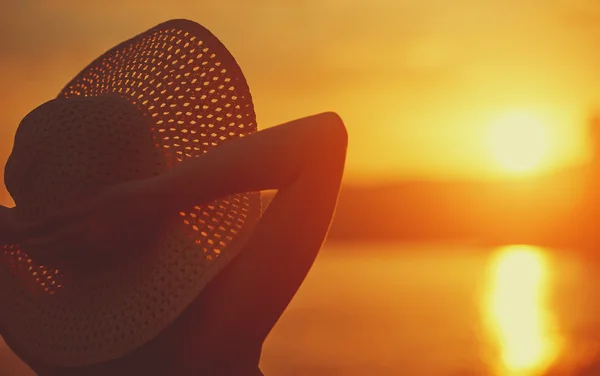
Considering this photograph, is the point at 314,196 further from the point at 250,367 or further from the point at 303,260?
the point at 250,367

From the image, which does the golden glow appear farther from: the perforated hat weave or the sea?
the perforated hat weave

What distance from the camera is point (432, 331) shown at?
10.1 metres

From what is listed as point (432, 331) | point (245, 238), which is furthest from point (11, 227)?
point (432, 331)

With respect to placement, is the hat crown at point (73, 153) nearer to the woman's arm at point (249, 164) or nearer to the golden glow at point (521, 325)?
the woman's arm at point (249, 164)

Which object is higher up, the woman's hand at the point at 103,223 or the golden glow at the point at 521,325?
the golden glow at the point at 521,325

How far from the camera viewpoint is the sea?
25.9 feet

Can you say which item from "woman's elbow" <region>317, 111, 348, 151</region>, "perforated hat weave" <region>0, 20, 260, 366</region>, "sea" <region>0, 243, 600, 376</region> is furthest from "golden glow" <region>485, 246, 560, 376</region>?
"woman's elbow" <region>317, 111, 348, 151</region>

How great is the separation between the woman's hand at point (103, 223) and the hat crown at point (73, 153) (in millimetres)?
40

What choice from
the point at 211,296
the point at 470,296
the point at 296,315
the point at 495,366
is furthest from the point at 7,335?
the point at 470,296

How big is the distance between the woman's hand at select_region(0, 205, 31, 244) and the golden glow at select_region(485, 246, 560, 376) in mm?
7325

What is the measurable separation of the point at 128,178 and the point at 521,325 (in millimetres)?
11696

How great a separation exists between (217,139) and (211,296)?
307 mm

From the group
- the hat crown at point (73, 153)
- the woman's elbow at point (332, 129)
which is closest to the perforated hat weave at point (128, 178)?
the hat crown at point (73, 153)

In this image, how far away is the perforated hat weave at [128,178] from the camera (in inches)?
48.4
